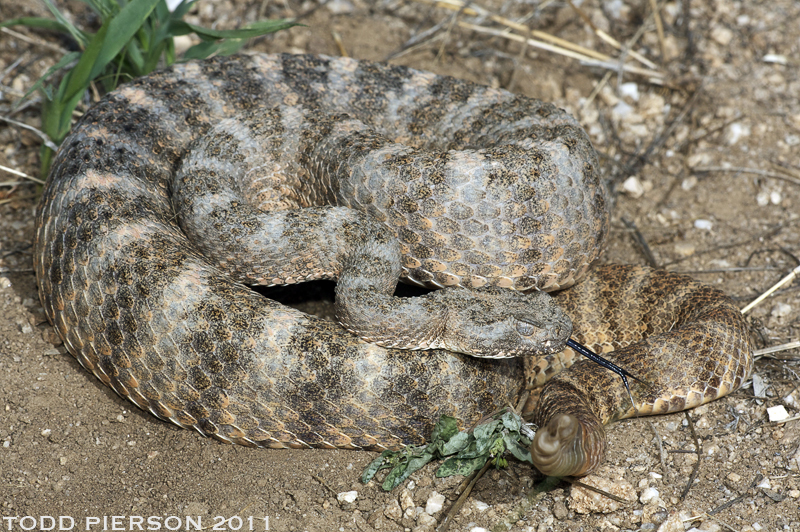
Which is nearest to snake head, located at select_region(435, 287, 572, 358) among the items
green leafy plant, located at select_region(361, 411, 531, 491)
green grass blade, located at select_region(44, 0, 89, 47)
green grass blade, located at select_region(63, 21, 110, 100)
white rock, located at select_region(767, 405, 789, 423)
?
green leafy plant, located at select_region(361, 411, 531, 491)

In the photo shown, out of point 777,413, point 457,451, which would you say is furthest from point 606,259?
point 457,451

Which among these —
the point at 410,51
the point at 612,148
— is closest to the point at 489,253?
the point at 612,148

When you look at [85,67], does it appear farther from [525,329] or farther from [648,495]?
[648,495]

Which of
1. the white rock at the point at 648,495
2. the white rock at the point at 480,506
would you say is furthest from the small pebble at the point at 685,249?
the white rock at the point at 480,506

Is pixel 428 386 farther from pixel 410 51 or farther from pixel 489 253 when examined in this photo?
pixel 410 51

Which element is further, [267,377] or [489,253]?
[489,253]
